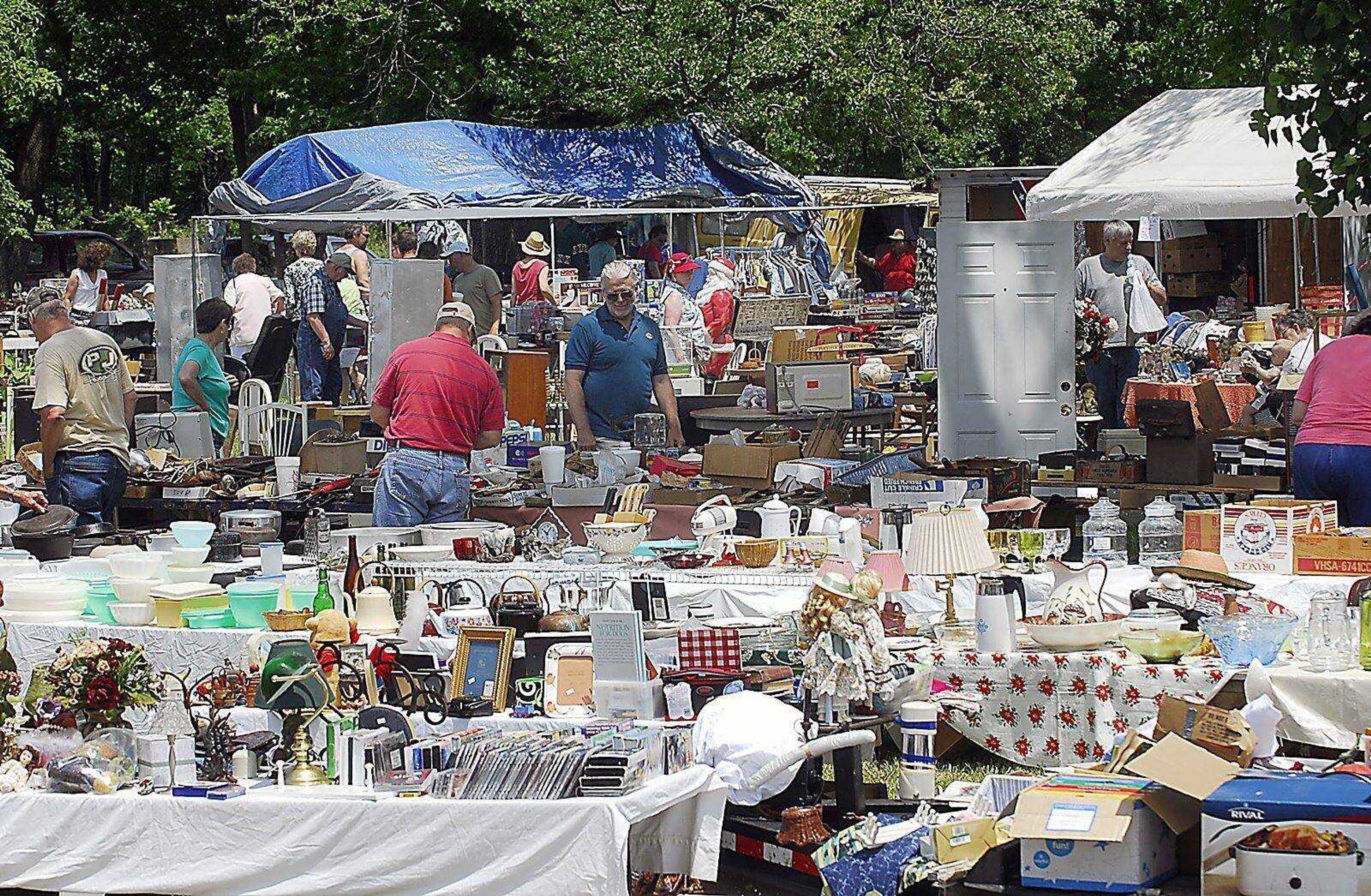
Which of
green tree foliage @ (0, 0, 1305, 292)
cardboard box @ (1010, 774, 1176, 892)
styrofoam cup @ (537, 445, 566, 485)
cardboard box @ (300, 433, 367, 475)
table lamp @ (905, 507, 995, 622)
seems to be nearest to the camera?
cardboard box @ (1010, 774, 1176, 892)

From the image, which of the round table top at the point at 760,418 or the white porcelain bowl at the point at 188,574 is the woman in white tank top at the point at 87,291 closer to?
the round table top at the point at 760,418

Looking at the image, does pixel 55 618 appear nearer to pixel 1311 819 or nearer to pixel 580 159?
pixel 1311 819

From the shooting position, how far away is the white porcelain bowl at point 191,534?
6.68m

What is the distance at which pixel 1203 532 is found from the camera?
6734 millimetres

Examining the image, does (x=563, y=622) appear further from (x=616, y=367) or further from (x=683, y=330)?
(x=683, y=330)

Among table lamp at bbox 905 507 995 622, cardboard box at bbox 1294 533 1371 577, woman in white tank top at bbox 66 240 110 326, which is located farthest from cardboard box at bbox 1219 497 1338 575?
woman in white tank top at bbox 66 240 110 326

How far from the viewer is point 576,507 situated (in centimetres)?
814

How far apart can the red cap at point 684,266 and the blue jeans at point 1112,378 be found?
7.04 meters

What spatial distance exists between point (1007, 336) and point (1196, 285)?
38.6ft

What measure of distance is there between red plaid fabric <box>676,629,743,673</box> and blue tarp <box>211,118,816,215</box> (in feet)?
33.5

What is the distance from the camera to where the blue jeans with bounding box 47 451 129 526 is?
8500mm

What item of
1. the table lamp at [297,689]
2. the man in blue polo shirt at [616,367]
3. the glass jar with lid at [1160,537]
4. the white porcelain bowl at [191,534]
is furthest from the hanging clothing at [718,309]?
the table lamp at [297,689]

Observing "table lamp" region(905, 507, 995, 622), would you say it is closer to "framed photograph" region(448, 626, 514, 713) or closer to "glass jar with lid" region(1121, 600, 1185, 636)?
"glass jar with lid" region(1121, 600, 1185, 636)

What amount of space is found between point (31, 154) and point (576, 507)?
20.3 m
